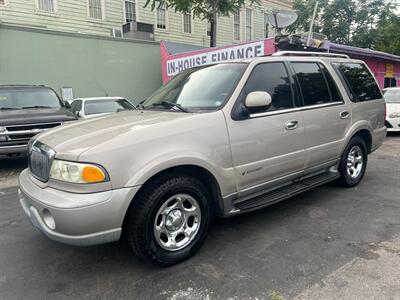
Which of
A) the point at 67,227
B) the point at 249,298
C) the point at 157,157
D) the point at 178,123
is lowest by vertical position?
the point at 249,298

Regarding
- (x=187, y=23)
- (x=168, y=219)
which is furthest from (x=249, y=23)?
(x=168, y=219)

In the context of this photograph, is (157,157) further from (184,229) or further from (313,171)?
(313,171)

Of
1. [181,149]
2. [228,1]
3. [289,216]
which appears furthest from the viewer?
[228,1]

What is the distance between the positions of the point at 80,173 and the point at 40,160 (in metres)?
0.64

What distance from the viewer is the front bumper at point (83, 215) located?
2518 mm

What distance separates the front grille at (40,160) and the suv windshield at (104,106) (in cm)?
648

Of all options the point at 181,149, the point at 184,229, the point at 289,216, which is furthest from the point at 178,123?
the point at 289,216

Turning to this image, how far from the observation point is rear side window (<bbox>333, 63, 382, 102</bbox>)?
4.75m

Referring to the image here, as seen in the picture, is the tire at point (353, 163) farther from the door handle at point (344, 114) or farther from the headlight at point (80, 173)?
the headlight at point (80, 173)

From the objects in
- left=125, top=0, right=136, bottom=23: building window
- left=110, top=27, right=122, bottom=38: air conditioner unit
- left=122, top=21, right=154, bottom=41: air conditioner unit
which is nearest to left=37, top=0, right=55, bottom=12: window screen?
left=110, top=27, right=122, bottom=38: air conditioner unit

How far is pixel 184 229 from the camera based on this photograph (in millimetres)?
3119

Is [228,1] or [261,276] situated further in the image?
[228,1]

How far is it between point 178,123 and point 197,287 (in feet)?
4.51

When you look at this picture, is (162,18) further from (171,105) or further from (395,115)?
(171,105)
